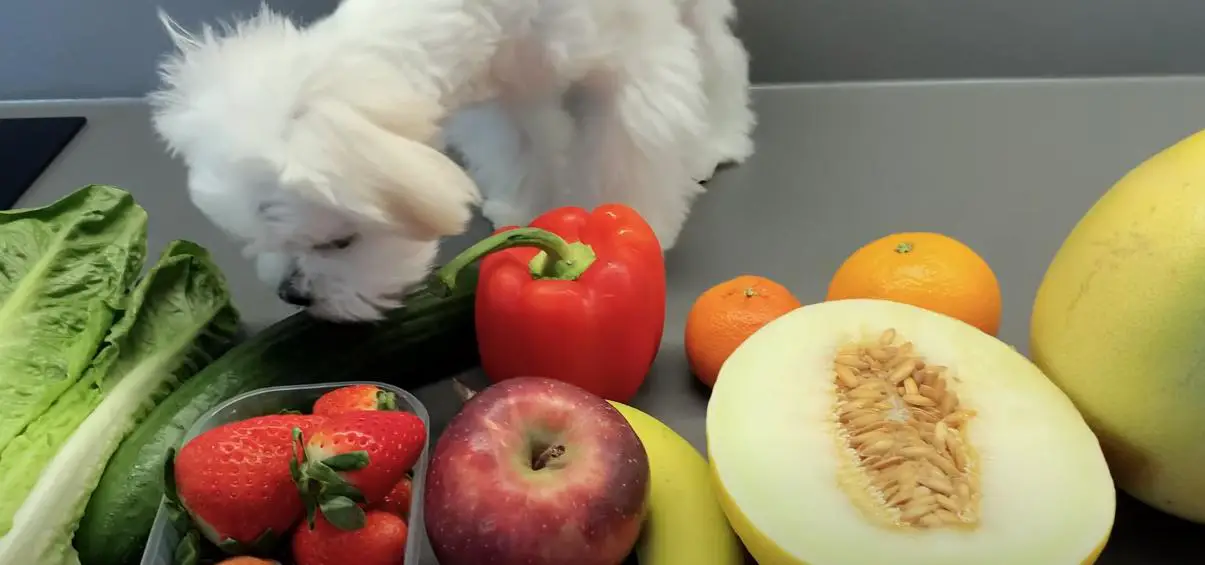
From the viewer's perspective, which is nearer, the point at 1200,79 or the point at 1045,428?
the point at 1045,428

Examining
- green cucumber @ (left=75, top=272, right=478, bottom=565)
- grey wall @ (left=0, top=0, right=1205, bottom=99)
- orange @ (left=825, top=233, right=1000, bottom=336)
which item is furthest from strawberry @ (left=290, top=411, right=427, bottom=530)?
grey wall @ (left=0, top=0, right=1205, bottom=99)

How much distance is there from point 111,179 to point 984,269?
1.02m

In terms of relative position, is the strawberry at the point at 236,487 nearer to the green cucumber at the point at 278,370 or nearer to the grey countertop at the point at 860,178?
the green cucumber at the point at 278,370

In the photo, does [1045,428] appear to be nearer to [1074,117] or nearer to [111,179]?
[1074,117]

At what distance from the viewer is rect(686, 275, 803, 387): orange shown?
0.78 metres

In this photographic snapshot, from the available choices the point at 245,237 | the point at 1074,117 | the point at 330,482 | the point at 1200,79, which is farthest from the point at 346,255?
the point at 1200,79

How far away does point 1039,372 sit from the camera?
2.11 ft

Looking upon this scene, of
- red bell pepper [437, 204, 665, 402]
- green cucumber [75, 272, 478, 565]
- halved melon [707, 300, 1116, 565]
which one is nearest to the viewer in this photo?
halved melon [707, 300, 1116, 565]

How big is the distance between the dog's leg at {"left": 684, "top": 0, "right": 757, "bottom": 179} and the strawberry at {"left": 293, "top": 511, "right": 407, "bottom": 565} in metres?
0.67

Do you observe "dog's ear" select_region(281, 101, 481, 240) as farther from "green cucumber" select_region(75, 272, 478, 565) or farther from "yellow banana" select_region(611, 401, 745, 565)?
"yellow banana" select_region(611, 401, 745, 565)

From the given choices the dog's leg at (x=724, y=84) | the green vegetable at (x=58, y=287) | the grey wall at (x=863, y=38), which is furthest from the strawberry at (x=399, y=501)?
the grey wall at (x=863, y=38)

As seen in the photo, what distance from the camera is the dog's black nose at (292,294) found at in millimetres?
766

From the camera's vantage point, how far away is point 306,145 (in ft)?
2.05

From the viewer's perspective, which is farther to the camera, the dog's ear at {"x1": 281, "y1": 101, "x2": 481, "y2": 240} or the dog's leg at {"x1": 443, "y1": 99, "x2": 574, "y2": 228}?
the dog's leg at {"x1": 443, "y1": 99, "x2": 574, "y2": 228}
